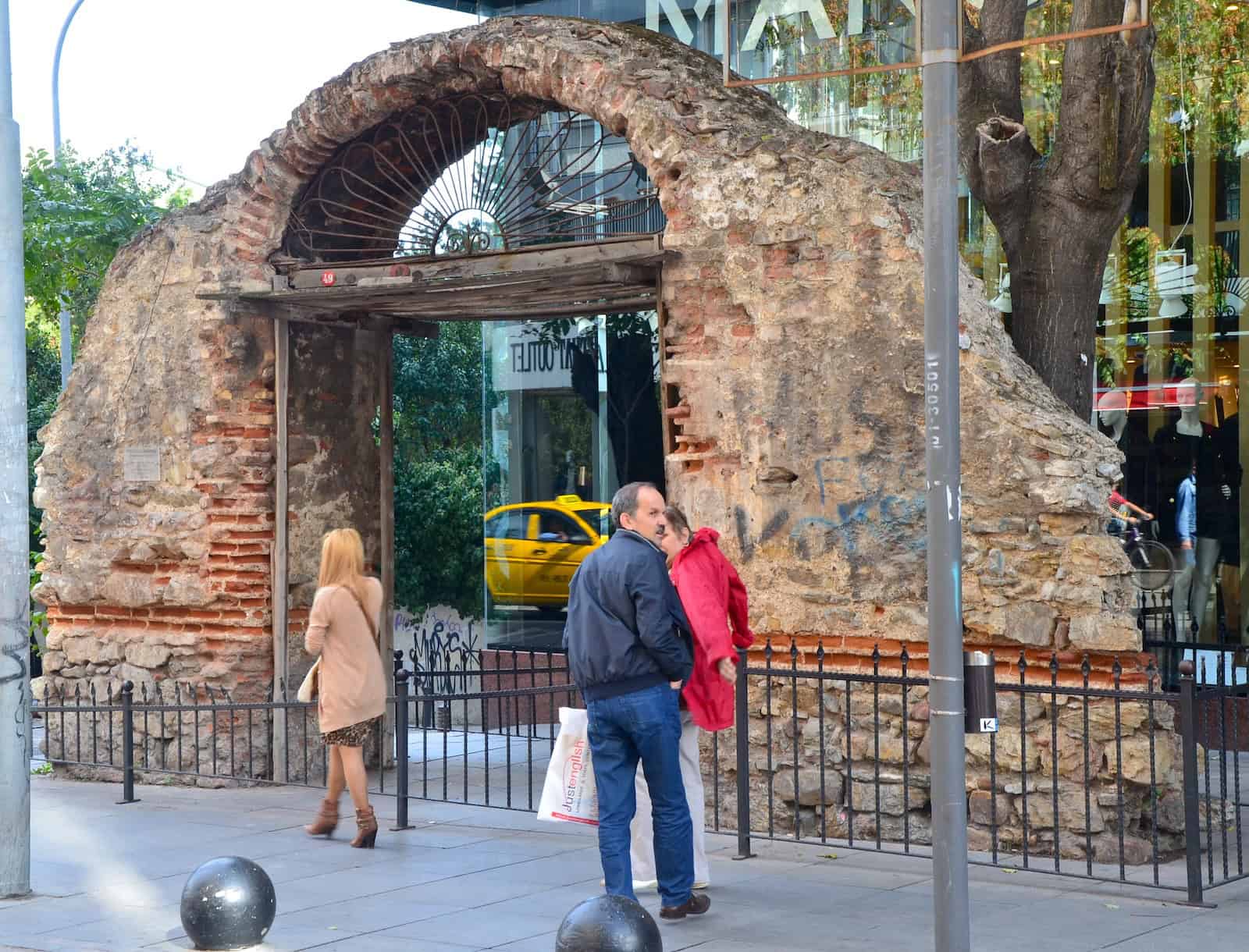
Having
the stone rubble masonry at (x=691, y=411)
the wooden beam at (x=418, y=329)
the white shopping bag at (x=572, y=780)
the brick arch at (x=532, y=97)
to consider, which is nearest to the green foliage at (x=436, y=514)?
the wooden beam at (x=418, y=329)

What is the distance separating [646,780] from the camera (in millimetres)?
6402

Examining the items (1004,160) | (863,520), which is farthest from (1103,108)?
(863,520)

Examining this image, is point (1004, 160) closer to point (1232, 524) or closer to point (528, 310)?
point (528, 310)

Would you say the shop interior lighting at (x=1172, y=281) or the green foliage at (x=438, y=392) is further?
the green foliage at (x=438, y=392)

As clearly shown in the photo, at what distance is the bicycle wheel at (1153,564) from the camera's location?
10.5 m

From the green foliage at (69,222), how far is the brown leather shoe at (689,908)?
32.4 feet

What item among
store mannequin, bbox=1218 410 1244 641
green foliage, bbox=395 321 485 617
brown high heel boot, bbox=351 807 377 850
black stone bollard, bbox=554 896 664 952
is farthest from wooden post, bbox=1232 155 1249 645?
green foliage, bbox=395 321 485 617

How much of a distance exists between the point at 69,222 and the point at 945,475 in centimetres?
1126

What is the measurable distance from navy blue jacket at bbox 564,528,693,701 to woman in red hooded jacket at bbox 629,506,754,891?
1.00 ft

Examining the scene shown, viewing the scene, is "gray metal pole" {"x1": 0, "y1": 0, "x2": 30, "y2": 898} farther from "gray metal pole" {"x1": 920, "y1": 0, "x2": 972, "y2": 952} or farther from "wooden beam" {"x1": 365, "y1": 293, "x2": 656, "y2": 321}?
"gray metal pole" {"x1": 920, "y1": 0, "x2": 972, "y2": 952}

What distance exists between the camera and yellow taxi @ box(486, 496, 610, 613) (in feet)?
44.7

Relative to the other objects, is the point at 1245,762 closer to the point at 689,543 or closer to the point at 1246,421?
the point at 1246,421

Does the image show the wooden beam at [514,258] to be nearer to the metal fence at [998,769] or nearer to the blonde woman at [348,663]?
the blonde woman at [348,663]

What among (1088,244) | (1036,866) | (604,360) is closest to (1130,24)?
(1088,244)
